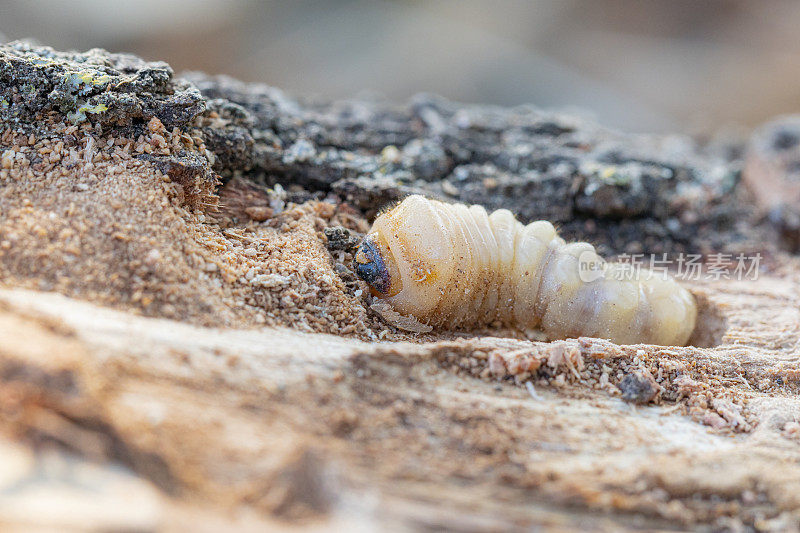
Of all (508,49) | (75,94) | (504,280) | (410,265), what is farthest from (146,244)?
(508,49)

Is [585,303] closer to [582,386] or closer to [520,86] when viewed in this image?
[582,386]

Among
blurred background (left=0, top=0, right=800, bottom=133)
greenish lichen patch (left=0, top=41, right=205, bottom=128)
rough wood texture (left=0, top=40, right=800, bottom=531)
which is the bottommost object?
rough wood texture (left=0, top=40, right=800, bottom=531)

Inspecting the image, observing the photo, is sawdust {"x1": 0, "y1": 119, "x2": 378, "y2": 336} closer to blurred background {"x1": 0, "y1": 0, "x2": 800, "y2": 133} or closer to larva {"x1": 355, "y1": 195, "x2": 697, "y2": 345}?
larva {"x1": 355, "y1": 195, "x2": 697, "y2": 345}

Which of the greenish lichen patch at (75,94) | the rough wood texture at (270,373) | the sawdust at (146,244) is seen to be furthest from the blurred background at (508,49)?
the sawdust at (146,244)

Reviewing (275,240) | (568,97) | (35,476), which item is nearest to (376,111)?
(275,240)

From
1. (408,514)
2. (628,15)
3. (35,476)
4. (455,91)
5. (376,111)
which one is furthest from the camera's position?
(628,15)

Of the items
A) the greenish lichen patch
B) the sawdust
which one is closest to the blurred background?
the greenish lichen patch
